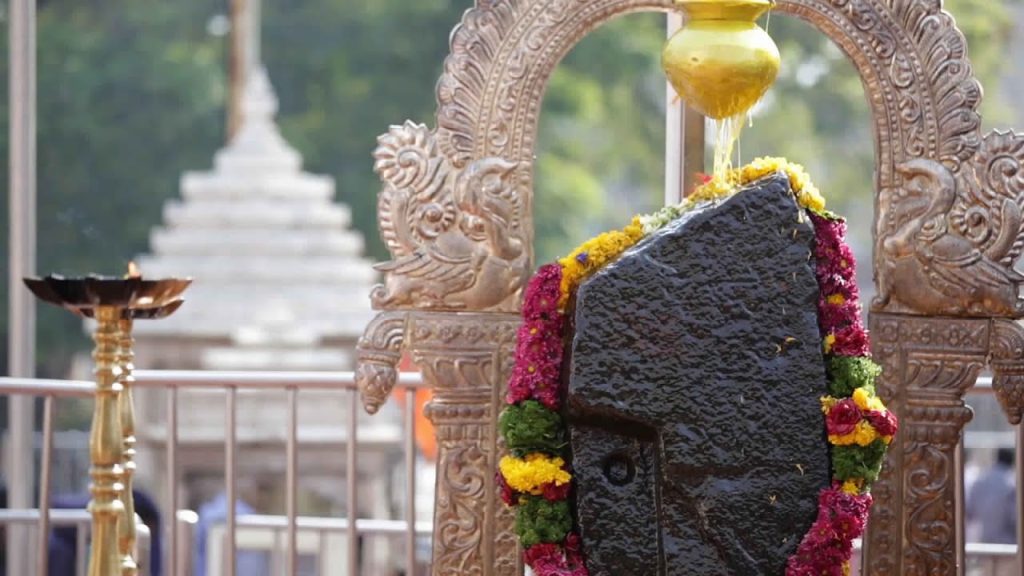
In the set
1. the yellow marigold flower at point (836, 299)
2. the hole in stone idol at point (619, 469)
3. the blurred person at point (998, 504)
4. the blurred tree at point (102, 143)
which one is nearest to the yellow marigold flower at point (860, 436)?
the yellow marigold flower at point (836, 299)

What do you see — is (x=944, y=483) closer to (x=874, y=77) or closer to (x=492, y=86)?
(x=874, y=77)

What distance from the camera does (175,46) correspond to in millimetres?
17250

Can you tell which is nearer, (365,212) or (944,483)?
(944,483)

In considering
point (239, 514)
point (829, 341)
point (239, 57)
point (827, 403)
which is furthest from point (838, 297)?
point (239, 57)

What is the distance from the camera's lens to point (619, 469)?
491cm

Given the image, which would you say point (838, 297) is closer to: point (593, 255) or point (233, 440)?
point (593, 255)

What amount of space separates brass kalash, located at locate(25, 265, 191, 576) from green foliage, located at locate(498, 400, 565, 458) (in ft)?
3.06

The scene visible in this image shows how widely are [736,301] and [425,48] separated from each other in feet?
40.2

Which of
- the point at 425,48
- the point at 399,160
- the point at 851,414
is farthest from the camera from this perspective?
the point at 425,48

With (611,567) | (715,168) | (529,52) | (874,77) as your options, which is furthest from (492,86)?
(611,567)

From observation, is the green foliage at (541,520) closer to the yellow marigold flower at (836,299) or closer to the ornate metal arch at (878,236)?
the ornate metal arch at (878,236)

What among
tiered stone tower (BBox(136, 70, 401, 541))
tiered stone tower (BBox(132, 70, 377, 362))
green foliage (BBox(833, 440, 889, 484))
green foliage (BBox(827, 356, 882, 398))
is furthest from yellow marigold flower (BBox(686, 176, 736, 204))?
tiered stone tower (BBox(132, 70, 377, 362))

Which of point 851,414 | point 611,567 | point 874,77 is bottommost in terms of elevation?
point 611,567

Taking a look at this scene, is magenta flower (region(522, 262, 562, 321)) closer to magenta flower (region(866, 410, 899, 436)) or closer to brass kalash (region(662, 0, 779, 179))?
brass kalash (region(662, 0, 779, 179))
